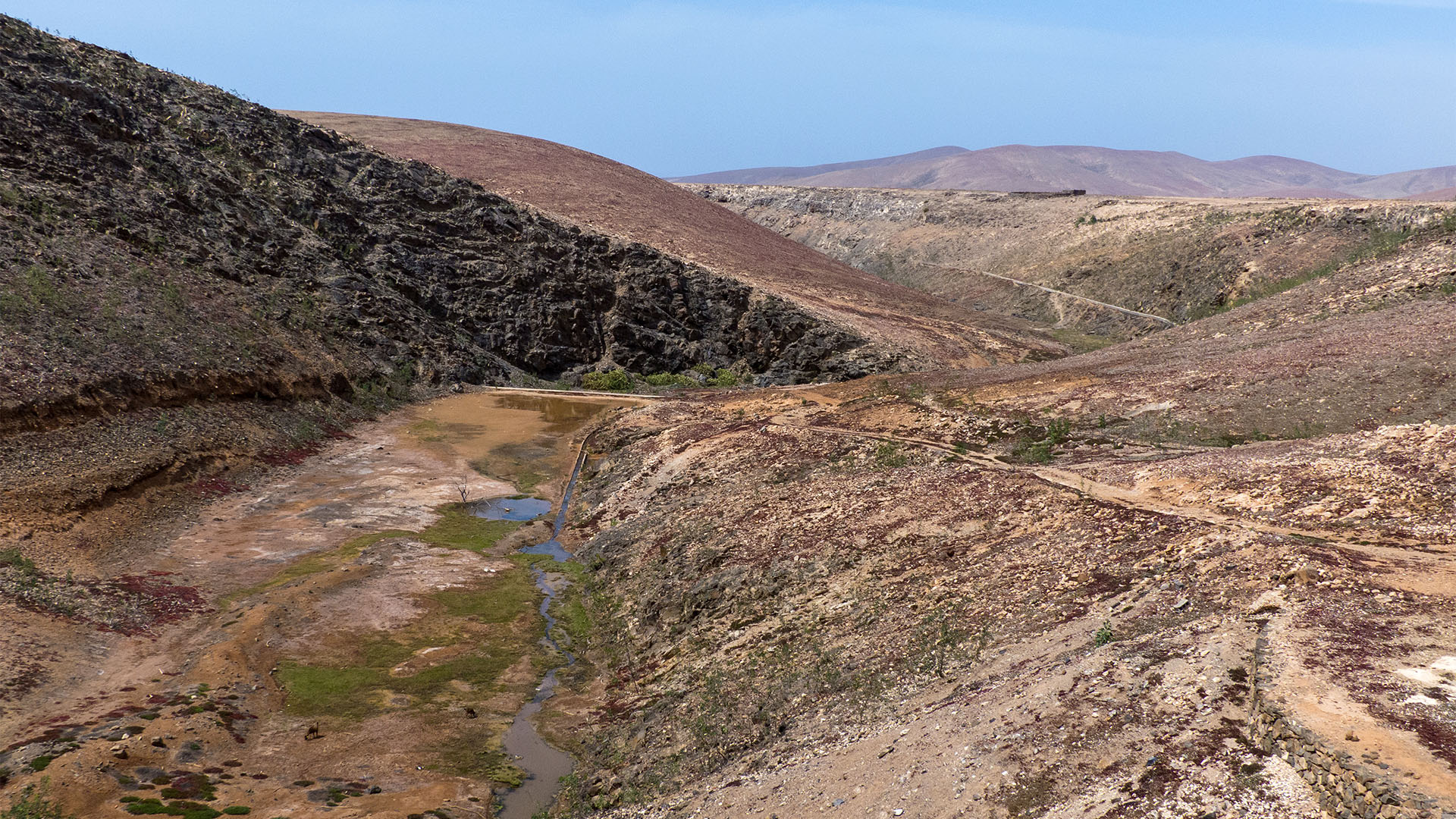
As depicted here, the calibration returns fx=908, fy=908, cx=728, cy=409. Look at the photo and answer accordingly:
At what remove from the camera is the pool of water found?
2789cm

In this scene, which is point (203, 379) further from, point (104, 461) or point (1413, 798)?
point (1413, 798)

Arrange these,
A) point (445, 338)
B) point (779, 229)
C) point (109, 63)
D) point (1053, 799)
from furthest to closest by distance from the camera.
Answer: point (779, 229), point (445, 338), point (109, 63), point (1053, 799)

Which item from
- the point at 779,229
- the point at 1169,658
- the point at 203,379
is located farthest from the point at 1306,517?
the point at 779,229

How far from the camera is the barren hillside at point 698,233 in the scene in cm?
5169

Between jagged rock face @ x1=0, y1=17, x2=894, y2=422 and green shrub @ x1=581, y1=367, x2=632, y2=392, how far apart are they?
236cm

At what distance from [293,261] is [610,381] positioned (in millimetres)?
16105

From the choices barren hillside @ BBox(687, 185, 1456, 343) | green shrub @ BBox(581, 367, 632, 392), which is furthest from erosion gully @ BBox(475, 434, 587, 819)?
barren hillside @ BBox(687, 185, 1456, 343)

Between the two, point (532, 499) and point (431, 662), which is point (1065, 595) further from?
point (532, 499)

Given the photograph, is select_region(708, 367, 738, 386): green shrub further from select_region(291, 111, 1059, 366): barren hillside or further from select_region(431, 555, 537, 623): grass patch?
select_region(431, 555, 537, 623): grass patch

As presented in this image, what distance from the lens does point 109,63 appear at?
43.8 metres

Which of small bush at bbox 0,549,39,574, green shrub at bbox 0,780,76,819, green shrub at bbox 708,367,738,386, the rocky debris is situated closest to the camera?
the rocky debris

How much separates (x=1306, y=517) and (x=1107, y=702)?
7.06 metres

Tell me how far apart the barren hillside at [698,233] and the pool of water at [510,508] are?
24734mm

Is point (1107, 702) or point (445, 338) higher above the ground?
point (445, 338)
